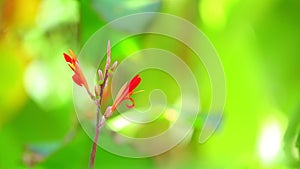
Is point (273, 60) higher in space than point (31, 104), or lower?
higher

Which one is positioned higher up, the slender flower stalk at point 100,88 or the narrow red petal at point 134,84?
the narrow red petal at point 134,84

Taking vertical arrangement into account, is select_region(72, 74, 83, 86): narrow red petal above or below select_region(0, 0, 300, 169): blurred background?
below

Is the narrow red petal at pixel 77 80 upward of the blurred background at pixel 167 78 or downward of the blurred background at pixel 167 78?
downward

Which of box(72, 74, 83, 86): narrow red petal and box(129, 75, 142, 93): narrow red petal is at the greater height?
box(129, 75, 142, 93): narrow red petal

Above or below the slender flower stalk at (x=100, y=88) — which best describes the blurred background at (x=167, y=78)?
above

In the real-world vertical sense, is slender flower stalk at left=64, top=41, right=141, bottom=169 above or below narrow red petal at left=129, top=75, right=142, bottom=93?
below

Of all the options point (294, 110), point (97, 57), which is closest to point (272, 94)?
point (294, 110)

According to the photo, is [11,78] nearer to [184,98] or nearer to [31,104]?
[31,104]
